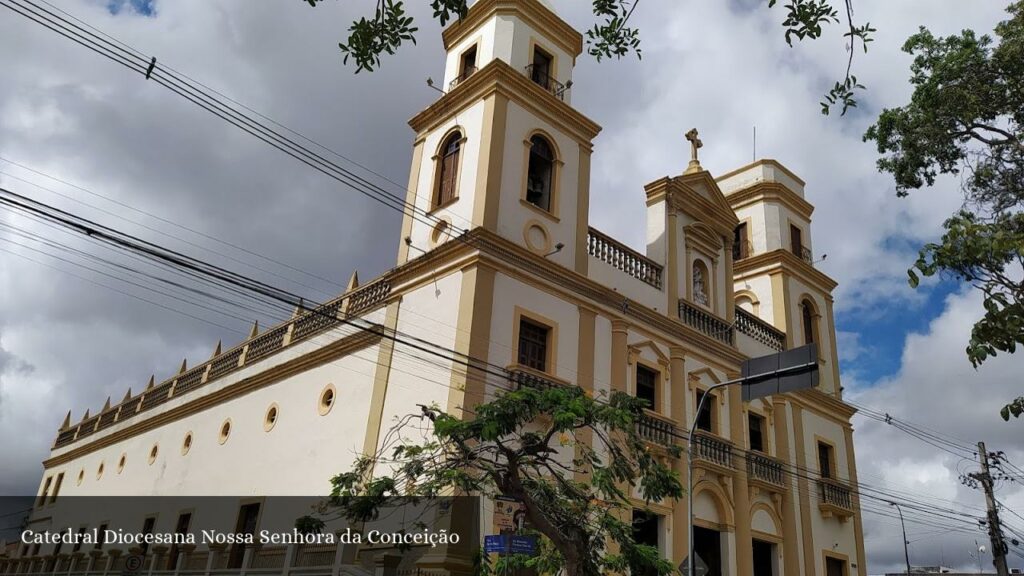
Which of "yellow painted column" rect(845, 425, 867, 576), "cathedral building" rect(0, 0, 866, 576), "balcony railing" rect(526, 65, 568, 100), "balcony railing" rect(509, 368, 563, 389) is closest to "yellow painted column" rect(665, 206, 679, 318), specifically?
"cathedral building" rect(0, 0, 866, 576)

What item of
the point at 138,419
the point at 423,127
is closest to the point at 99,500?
the point at 138,419

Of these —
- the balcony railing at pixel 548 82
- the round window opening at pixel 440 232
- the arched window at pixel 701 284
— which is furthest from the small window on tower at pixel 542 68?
the arched window at pixel 701 284

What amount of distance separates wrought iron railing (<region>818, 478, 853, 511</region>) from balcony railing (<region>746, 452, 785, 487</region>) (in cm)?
186

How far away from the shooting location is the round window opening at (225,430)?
21.1 meters

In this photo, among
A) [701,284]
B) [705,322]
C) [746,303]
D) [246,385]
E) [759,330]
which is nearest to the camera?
[705,322]

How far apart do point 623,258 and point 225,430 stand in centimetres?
1156

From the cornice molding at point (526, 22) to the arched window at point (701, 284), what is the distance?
6114mm

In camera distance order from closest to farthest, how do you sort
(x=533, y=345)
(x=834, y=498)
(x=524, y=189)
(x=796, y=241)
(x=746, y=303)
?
1. (x=533, y=345)
2. (x=524, y=189)
3. (x=834, y=498)
4. (x=746, y=303)
5. (x=796, y=241)

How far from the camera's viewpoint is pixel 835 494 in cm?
2144

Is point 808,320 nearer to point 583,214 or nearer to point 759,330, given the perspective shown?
point 759,330

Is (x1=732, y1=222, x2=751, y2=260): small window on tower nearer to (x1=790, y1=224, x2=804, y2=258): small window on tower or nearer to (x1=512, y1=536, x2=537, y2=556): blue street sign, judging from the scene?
(x1=790, y1=224, x2=804, y2=258): small window on tower

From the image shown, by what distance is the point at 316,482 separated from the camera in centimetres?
1634

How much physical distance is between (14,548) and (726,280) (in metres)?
28.5

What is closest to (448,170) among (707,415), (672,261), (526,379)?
(526,379)
